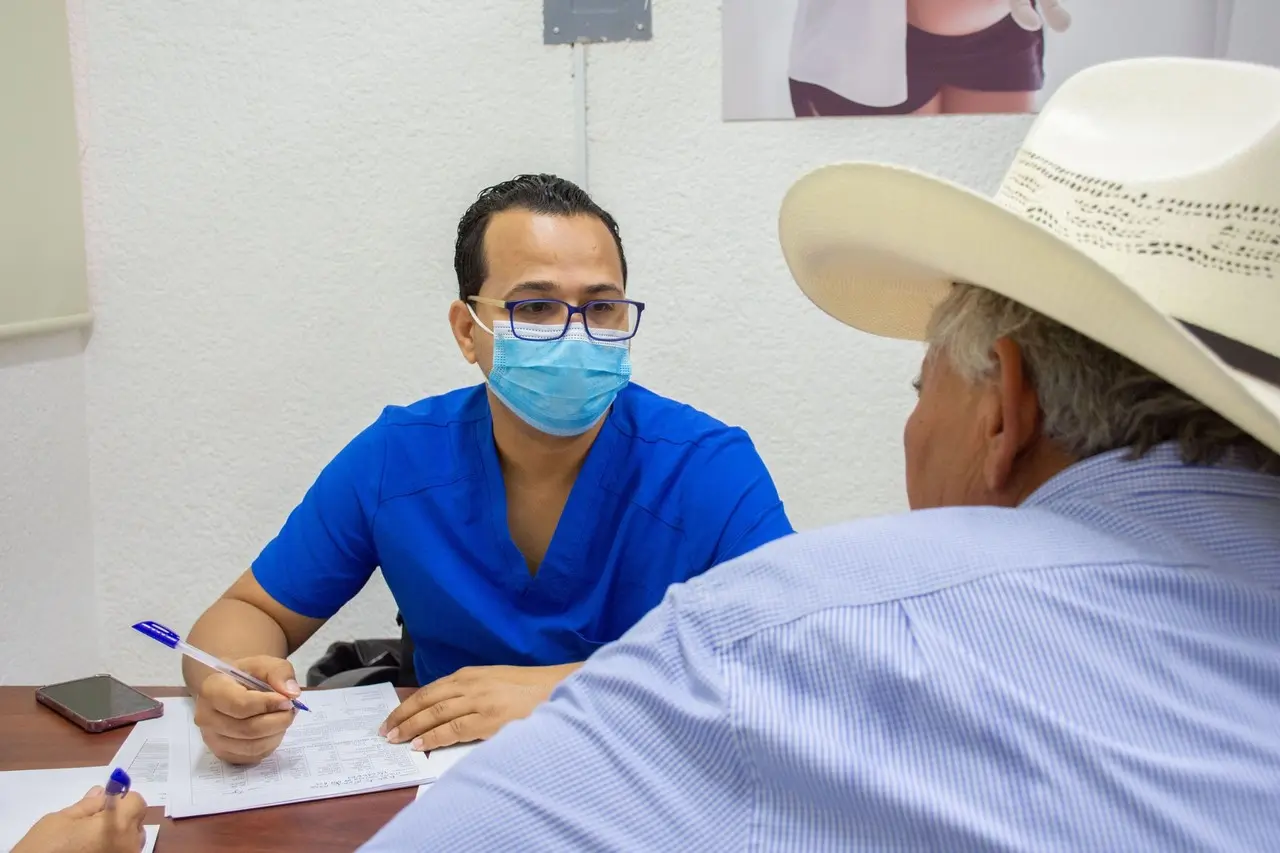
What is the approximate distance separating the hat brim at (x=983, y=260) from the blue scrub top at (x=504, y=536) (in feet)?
1.89

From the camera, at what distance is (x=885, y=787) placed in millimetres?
516

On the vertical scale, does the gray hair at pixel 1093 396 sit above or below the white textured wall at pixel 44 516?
above

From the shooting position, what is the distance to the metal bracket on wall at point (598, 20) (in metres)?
1.98

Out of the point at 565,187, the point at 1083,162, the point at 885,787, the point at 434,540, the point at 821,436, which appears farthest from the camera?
the point at 821,436

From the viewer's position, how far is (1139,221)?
670mm

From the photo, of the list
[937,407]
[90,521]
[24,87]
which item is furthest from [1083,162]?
[90,521]

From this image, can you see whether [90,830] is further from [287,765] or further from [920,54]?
[920,54]

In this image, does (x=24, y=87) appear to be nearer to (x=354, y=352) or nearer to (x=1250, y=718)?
(x=354, y=352)

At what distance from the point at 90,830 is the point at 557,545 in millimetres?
673

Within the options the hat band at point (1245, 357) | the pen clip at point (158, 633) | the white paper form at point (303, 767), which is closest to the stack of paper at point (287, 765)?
the white paper form at point (303, 767)

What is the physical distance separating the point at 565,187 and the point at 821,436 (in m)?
0.79

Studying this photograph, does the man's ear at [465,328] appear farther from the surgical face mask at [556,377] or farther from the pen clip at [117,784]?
the pen clip at [117,784]

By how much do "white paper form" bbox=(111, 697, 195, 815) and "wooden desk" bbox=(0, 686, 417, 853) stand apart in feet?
0.06

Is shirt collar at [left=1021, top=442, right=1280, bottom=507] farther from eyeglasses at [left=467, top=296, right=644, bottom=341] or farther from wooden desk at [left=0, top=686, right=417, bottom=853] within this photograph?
eyeglasses at [left=467, top=296, right=644, bottom=341]
